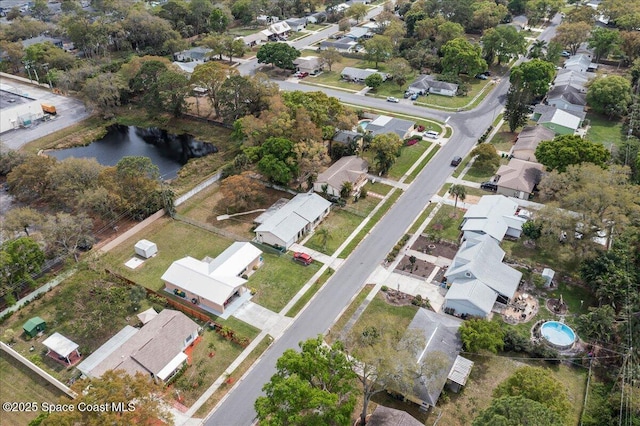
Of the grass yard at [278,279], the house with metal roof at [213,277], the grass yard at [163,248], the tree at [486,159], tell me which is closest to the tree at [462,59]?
the tree at [486,159]

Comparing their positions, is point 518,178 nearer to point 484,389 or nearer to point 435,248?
point 435,248

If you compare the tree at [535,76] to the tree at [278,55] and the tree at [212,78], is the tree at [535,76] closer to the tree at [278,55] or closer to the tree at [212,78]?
the tree at [278,55]

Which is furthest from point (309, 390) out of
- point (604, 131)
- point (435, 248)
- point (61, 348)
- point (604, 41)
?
point (604, 41)

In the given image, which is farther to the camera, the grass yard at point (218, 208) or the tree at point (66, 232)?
the grass yard at point (218, 208)

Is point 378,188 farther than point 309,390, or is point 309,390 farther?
point 378,188

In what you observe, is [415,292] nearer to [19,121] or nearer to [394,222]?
[394,222]

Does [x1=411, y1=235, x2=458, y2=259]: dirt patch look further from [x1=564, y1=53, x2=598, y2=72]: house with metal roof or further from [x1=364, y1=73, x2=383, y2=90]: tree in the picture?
[x1=564, y1=53, x2=598, y2=72]: house with metal roof
